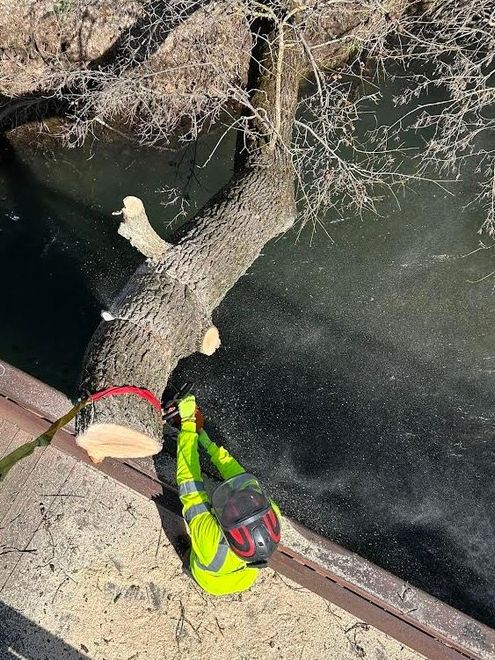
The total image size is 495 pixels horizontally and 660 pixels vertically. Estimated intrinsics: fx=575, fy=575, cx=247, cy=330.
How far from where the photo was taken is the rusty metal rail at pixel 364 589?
4.12 meters

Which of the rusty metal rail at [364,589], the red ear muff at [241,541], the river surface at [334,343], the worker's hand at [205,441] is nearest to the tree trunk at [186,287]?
the worker's hand at [205,441]

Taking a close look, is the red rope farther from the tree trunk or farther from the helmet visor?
the helmet visor

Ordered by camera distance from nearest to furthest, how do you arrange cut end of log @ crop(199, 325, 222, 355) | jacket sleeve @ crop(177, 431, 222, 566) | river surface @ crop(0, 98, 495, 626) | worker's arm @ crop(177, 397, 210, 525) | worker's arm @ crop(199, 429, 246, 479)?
1. jacket sleeve @ crop(177, 431, 222, 566)
2. worker's arm @ crop(177, 397, 210, 525)
3. worker's arm @ crop(199, 429, 246, 479)
4. cut end of log @ crop(199, 325, 222, 355)
5. river surface @ crop(0, 98, 495, 626)

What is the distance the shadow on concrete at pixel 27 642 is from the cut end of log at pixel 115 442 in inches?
52.8

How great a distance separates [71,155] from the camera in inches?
282

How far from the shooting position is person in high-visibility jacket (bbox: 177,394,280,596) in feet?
11.2

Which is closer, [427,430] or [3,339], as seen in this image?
[427,430]

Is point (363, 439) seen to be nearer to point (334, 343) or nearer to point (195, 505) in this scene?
point (334, 343)

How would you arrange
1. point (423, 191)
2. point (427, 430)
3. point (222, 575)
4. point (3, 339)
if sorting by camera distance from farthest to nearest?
point (423, 191) → point (3, 339) → point (427, 430) → point (222, 575)

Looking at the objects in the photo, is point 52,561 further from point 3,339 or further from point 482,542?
point 482,542

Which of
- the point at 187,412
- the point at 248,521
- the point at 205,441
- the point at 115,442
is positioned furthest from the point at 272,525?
the point at 115,442

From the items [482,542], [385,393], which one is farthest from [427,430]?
[482,542]

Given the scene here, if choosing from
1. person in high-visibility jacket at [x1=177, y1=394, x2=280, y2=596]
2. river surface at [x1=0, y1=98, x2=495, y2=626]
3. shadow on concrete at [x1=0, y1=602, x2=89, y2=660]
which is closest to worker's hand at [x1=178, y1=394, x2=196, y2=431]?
person in high-visibility jacket at [x1=177, y1=394, x2=280, y2=596]

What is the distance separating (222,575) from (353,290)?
11.1ft
